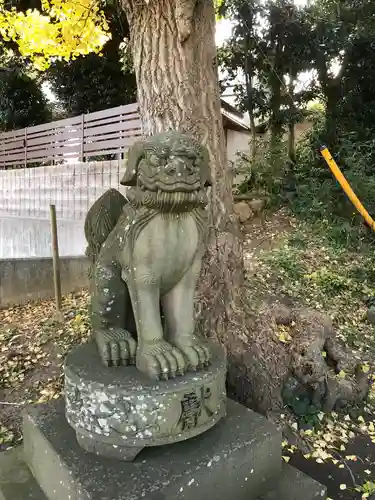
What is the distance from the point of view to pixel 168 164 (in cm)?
146

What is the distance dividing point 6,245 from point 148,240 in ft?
25.2

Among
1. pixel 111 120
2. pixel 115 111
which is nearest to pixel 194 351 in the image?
pixel 115 111

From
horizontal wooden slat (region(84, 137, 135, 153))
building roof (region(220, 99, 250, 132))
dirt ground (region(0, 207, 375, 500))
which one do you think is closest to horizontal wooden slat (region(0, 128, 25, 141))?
horizontal wooden slat (region(84, 137, 135, 153))

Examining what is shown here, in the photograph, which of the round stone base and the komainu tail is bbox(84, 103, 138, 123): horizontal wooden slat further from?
the round stone base

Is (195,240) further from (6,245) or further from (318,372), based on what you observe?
(6,245)

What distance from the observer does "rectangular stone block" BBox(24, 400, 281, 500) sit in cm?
144

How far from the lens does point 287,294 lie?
14.3 ft

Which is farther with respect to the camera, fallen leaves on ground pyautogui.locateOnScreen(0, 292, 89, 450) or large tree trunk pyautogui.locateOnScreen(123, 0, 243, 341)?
fallen leaves on ground pyautogui.locateOnScreen(0, 292, 89, 450)

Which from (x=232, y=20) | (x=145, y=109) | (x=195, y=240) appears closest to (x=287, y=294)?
(x=145, y=109)

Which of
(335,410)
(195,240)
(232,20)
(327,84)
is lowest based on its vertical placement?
(335,410)

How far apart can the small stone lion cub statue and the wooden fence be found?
172 inches

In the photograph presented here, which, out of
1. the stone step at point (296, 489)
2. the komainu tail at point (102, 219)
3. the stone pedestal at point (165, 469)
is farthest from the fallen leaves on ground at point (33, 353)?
the stone step at point (296, 489)

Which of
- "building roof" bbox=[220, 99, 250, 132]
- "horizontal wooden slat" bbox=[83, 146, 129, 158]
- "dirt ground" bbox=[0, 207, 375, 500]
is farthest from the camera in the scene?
"building roof" bbox=[220, 99, 250, 132]

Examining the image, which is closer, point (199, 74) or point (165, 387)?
point (165, 387)
